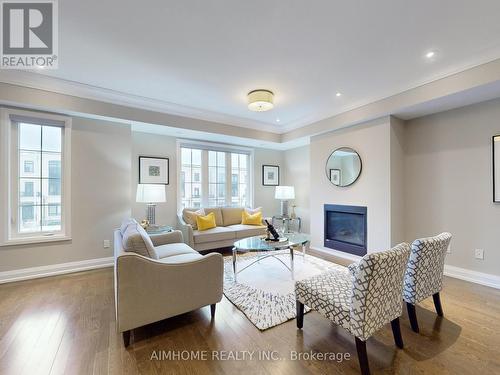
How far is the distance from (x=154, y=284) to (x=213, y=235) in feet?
7.55

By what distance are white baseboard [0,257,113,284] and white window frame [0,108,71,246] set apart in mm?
384

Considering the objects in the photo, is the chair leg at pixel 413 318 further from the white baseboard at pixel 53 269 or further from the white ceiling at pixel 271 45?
the white baseboard at pixel 53 269

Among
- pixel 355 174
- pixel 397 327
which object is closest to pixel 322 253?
pixel 355 174

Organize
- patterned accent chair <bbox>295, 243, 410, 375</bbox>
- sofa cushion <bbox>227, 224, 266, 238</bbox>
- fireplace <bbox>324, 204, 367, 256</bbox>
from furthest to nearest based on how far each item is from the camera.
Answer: sofa cushion <bbox>227, 224, 266, 238</bbox> → fireplace <bbox>324, 204, 367, 256</bbox> → patterned accent chair <bbox>295, 243, 410, 375</bbox>

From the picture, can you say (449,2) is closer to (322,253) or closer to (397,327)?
(397,327)

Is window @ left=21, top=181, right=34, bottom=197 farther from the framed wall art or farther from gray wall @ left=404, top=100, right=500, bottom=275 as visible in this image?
gray wall @ left=404, top=100, right=500, bottom=275

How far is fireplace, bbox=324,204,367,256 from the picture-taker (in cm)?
383

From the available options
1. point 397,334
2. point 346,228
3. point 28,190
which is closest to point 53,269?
point 28,190

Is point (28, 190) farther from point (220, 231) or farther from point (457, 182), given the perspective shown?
point (457, 182)

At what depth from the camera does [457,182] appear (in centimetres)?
319

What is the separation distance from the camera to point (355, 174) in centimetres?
388

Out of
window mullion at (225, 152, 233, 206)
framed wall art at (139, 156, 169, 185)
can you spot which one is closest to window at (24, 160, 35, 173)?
framed wall art at (139, 156, 169, 185)

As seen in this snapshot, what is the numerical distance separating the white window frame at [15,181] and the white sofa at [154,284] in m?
2.08
